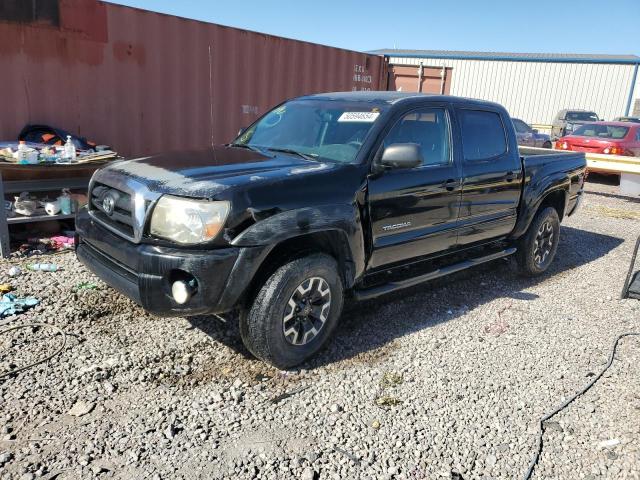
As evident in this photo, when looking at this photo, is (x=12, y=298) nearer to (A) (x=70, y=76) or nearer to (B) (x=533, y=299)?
(A) (x=70, y=76)

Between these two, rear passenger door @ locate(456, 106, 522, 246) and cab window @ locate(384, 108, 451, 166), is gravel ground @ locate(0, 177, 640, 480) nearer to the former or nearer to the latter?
rear passenger door @ locate(456, 106, 522, 246)

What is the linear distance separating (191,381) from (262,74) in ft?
20.5

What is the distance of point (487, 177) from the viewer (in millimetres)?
4602

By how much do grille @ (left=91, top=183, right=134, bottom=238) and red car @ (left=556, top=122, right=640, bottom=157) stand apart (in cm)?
1328

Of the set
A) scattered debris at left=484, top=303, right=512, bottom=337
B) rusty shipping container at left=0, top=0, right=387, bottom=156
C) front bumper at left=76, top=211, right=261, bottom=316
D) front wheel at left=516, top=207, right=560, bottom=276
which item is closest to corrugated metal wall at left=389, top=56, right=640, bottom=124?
rusty shipping container at left=0, top=0, right=387, bottom=156

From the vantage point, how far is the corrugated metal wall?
100 ft

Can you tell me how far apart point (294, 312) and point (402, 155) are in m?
1.30

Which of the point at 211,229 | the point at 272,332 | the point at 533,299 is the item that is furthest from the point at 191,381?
the point at 533,299

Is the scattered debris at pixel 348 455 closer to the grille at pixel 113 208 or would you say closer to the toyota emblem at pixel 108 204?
the grille at pixel 113 208

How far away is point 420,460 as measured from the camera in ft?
8.64

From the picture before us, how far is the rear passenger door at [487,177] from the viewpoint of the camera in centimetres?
446

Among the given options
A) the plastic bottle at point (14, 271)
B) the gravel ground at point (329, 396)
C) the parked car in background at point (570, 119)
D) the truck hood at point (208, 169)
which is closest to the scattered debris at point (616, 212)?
the gravel ground at point (329, 396)

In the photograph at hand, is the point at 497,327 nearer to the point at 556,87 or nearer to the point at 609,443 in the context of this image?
the point at 609,443

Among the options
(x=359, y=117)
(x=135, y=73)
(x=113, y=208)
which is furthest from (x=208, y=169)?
(x=135, y=73)
